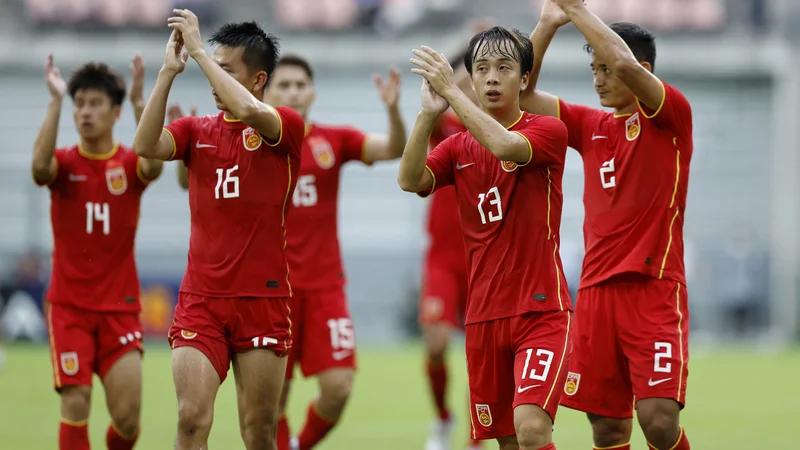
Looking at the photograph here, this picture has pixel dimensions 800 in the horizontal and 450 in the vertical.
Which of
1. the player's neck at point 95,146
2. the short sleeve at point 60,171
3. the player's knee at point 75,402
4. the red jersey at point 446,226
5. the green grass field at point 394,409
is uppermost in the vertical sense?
the player's neck at point 95,146

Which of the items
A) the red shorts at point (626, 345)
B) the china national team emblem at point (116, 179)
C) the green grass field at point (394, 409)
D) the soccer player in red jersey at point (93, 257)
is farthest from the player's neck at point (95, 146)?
the red shorts at point (626, 345)

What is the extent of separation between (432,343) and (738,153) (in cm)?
2039

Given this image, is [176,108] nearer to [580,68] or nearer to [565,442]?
[565,442]

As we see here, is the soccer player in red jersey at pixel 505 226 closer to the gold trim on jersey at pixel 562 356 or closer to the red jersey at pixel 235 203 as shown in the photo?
the gold trim on jersey at pixel 562 356

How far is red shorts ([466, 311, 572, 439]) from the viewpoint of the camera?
5.96 metres

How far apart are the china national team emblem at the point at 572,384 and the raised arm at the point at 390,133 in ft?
7.30

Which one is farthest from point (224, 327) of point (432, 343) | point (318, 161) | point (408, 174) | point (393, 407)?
point (393, 407)

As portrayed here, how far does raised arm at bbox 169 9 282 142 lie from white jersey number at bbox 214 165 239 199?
1.02 ft

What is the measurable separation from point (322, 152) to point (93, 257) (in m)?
1.83

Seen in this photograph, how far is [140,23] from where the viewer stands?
2784cm

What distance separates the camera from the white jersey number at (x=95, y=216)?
7664 millimetres

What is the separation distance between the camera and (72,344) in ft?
24.6

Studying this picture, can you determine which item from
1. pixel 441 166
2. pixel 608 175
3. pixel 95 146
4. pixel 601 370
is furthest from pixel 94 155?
pixel 601 370

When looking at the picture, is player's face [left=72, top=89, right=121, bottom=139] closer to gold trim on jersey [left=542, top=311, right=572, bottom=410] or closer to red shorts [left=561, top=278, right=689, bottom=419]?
red shorts [left=561, top=278, right=689, bottom=419]
